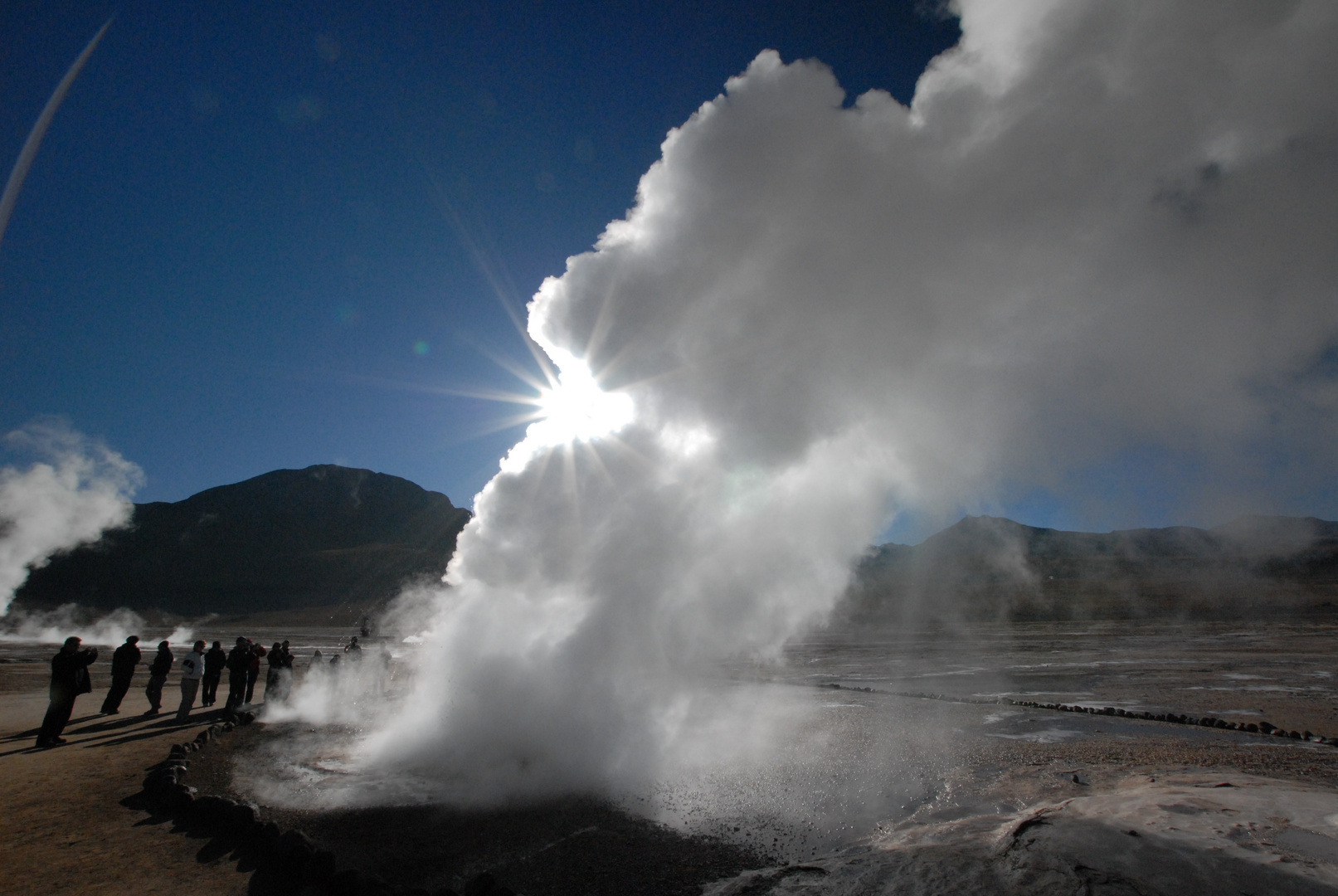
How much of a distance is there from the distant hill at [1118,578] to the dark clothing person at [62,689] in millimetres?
68188

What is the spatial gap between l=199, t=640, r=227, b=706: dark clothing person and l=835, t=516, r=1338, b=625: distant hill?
64.1 metres

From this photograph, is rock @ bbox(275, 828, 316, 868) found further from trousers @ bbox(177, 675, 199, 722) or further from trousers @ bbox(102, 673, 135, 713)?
trousers @ bbox(102, 673, 135, 713)

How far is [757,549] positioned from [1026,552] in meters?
173

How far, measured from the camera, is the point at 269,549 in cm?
13088

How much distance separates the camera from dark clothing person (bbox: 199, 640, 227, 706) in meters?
15.2

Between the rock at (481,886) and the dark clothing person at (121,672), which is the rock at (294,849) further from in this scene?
the dark clothing person at (121,672)

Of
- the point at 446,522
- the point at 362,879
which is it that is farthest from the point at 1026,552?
the point at 362,879

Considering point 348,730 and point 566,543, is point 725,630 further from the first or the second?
point 348,730

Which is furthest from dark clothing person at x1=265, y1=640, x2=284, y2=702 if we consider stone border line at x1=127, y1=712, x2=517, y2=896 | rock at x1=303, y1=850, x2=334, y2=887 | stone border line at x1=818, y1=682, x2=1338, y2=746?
stone border line at x1=818, y1=682, x2=1338, y2=746

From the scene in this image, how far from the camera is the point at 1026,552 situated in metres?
162

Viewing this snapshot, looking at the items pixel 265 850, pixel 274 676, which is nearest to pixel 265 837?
pixel 265 850

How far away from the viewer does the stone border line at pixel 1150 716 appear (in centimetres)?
1166

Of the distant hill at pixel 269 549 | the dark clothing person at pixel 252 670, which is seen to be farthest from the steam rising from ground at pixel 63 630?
the distant hill at pixel 269 549

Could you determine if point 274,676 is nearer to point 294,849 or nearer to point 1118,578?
point 294,849
